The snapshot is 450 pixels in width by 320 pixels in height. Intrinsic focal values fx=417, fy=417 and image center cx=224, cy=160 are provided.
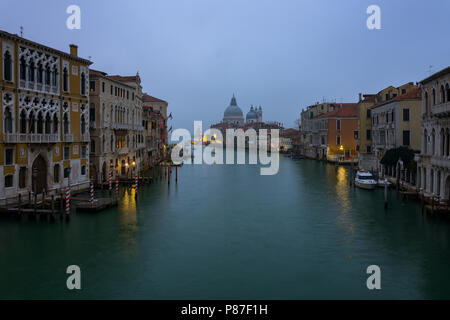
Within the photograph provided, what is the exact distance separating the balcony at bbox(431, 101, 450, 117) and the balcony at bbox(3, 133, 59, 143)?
23.4 m

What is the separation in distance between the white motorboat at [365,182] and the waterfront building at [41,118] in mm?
22861

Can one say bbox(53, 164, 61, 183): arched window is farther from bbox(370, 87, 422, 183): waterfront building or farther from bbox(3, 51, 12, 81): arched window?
bbox(370, 87, 422, 183): waterfront building

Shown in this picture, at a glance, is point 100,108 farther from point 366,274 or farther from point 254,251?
point 366,274

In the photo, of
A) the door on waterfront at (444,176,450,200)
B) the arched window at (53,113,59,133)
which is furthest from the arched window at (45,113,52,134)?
the door on waterfront at (444,176,450,200)

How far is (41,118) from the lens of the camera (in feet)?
85.5

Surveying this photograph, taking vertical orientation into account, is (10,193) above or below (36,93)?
below

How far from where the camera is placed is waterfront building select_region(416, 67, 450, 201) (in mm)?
23442

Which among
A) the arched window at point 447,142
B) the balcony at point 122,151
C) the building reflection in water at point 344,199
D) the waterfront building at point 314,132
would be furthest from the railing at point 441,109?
the waterfront building at point 314,132

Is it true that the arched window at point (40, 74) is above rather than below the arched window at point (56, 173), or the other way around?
above

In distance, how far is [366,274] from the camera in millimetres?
14508

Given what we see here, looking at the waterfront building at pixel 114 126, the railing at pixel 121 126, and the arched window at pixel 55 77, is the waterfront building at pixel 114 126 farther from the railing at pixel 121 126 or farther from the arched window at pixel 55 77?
the arched window at pixel 55 77

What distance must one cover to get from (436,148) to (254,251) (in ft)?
47.4

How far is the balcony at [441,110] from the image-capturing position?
2255cm
